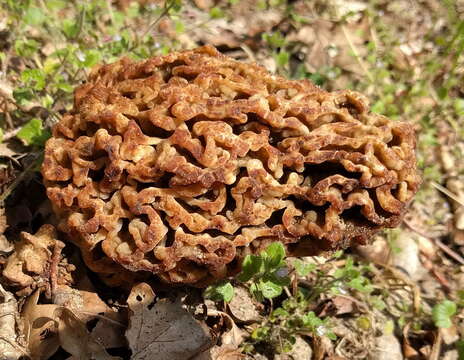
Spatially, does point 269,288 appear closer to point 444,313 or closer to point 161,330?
point 161,330

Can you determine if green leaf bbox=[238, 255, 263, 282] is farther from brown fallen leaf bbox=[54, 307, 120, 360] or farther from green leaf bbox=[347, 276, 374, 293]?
green leaf bbox=[347, 276, 374, 293]

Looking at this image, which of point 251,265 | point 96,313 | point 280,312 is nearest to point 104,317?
point 96,313

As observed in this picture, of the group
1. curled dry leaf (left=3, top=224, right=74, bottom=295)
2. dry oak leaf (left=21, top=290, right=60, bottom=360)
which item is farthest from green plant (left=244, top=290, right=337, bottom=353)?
curled dry leaf (left=3, top=224, right=74, bottom=295)

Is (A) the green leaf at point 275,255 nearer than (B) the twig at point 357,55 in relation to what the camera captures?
Yes

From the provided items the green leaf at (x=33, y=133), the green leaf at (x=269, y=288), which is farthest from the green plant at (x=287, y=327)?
the green leaf at (x=33, y=133)

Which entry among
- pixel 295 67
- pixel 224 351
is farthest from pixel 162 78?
pixel 295 67

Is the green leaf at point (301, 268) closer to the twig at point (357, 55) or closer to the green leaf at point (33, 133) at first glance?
the green leaf at point (33, 133)
